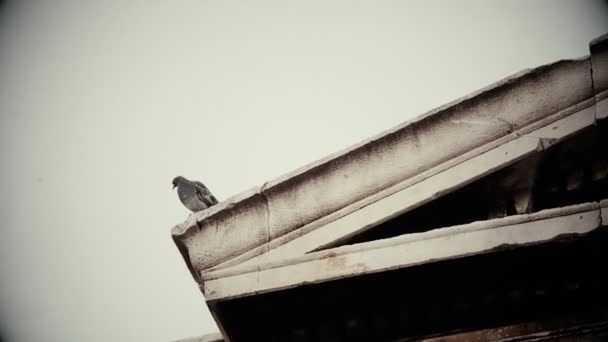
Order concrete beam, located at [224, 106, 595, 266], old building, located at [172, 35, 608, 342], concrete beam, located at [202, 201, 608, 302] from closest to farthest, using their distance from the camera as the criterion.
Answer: concrete beam, located at [202, 201, 608, 302], old building, located at [172, 35, 608, 342], concrete beam, located at [224, 106, 595, 266]

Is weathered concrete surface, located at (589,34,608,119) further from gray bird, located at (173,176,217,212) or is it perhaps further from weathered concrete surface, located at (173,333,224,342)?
weathered concrete surface, located at (173,333,224,342)

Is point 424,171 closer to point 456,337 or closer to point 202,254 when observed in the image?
point 456,337

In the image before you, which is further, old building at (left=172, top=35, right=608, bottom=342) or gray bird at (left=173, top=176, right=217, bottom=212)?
gray bird at (left=173, top=176, right=217, bottom=212)

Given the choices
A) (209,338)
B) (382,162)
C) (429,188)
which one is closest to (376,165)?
(382,162)

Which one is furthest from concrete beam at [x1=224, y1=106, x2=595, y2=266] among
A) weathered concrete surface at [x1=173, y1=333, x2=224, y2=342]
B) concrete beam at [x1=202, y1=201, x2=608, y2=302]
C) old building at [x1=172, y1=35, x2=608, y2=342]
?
weathered concrete surface at [x1=173, y1=333, x2=224, y2=342]

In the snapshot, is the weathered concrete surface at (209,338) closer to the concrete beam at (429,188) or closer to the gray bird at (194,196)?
the gray bird at (194,196)

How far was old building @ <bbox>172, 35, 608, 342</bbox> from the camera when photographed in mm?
3414

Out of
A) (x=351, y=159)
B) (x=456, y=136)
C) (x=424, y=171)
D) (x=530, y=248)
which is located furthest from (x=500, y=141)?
(x=351, y=159)

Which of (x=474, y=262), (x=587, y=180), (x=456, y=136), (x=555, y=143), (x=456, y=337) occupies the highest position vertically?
(x=456, y=136)

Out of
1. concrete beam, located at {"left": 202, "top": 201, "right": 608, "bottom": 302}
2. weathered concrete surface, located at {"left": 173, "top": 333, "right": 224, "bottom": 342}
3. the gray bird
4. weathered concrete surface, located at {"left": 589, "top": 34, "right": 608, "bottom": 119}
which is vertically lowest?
weathered concrete surface, located at {"left": 173, "top": 333, "right": 224, "bottom": 342}

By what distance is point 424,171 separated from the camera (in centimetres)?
371

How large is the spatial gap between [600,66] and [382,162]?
6.30 feet

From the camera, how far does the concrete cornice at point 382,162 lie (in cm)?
368

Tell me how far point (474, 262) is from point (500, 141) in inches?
39.9
